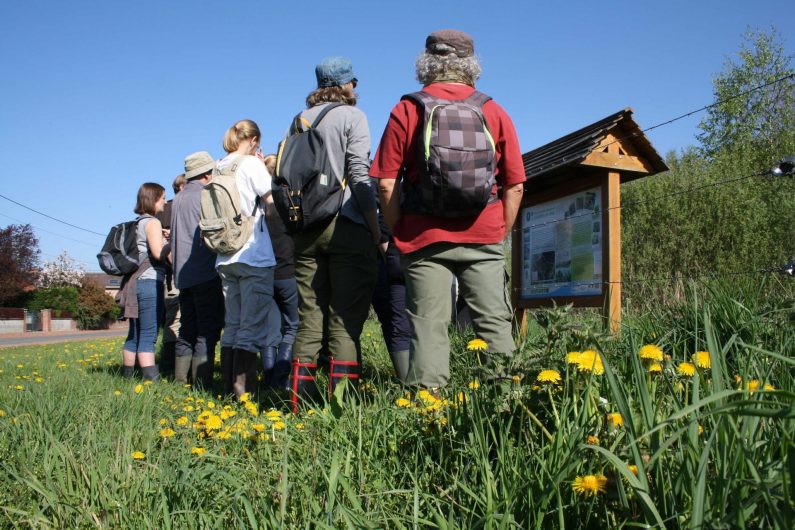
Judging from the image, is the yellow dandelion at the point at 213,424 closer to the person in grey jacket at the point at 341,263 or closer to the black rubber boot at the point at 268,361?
the person in grey jacket at the point at 341,263

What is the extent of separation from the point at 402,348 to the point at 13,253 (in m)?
51.2

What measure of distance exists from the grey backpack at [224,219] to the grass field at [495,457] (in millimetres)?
1550

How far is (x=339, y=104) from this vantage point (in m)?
4.03

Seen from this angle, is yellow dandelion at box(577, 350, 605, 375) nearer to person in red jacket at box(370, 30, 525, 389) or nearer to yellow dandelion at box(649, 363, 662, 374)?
yellow dandelion at box(649, 363, 662, 374)

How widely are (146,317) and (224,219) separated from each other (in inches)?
80.5

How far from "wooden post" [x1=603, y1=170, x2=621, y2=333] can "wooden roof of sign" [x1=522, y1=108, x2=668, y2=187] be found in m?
0.16

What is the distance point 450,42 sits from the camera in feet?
11.0

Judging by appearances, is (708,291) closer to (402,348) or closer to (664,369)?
(402,348)

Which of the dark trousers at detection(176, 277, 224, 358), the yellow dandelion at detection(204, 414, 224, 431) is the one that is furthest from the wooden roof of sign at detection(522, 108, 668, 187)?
the yellow dandelion at detection(204, 414, 224, 431)

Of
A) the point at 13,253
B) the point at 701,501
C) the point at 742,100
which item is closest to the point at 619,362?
the point at 701,501

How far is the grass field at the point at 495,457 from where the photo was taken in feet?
4.38

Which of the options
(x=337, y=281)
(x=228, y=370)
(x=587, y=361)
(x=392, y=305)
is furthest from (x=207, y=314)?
(x=587, y=361)

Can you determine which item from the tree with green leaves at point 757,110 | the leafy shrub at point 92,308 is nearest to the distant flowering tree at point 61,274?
the leafy shrub at point 92,308

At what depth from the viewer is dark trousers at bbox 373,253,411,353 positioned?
448 cm
